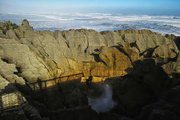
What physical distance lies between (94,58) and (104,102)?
5258 millimetres

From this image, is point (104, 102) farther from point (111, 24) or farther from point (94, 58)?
point (111, 24)

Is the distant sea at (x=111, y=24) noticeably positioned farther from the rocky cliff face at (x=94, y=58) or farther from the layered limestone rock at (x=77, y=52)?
the rocky cliff face at (x=94, y=58)

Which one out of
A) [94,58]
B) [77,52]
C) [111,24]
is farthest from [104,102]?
[111,24]

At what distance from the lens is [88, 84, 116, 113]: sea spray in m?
14.6

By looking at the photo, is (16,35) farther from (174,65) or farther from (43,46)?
(174,65)

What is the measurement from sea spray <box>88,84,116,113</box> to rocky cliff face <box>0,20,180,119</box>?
1.13m

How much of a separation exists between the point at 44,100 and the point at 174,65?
12590 mm

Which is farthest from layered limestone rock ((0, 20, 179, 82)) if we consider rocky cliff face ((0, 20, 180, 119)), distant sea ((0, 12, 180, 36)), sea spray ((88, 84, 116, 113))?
distant sea ((0, 12, 180, 36))

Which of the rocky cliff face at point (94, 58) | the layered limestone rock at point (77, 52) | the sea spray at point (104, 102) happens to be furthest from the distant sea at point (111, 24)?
the sea spray at point (104, 102)

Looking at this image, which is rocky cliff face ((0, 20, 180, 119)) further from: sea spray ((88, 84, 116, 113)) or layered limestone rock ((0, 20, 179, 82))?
sea spray ((88, 84, 116, 113))

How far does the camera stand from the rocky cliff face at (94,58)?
12.3 meters

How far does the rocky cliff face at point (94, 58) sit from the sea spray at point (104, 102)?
1.13 m

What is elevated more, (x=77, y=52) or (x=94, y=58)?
(x=77, y=52)

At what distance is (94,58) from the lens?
15617 millimetres
